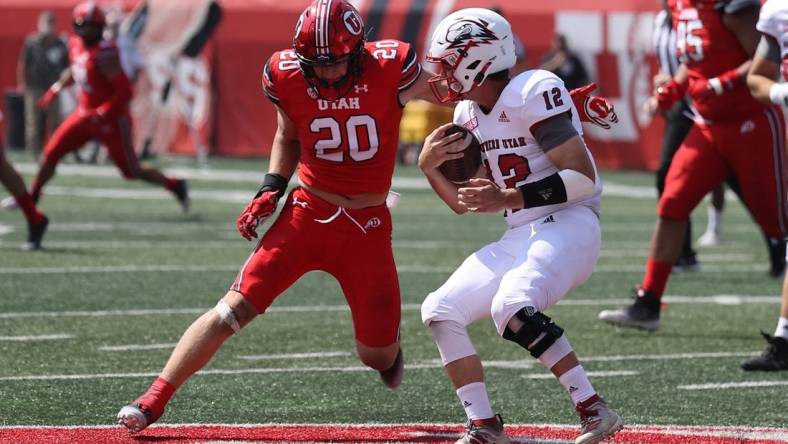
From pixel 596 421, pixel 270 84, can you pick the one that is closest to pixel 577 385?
pixel 596 421

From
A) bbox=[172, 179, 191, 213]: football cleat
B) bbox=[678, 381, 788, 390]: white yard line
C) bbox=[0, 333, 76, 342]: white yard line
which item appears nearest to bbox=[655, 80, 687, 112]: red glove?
bbox=[678, 381, 788, 390]: white yard line

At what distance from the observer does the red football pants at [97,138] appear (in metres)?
12.4

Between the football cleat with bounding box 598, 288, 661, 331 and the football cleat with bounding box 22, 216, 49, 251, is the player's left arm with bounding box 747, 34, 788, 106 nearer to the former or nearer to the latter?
the football cleat with bounding box 598, 288, 661, 331

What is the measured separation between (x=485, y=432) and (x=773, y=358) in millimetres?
2180

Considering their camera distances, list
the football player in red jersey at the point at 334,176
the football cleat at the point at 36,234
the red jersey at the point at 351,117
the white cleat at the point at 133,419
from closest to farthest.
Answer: the white cleat at the point at 133,419 → the football player in red jersey at the point at 334,176 → the red jersey at the point at 351,117 → the football cleat at the point at 36,234

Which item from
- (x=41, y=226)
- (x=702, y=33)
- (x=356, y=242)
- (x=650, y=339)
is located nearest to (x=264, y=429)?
(x=356, y=242)

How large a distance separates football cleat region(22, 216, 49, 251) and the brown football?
6.16 m

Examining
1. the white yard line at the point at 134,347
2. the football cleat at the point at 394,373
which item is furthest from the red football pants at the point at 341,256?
the white yard line at the point at 134,347

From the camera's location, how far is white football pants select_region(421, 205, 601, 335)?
5039mm

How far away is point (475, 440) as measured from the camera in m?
5.05

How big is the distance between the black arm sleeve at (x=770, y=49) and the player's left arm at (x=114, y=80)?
7.14 meters

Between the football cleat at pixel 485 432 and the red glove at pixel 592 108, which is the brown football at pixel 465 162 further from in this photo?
the football cleat at pixel 485 432

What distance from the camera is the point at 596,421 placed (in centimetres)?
495

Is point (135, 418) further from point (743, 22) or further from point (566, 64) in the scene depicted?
point (566, 64)
